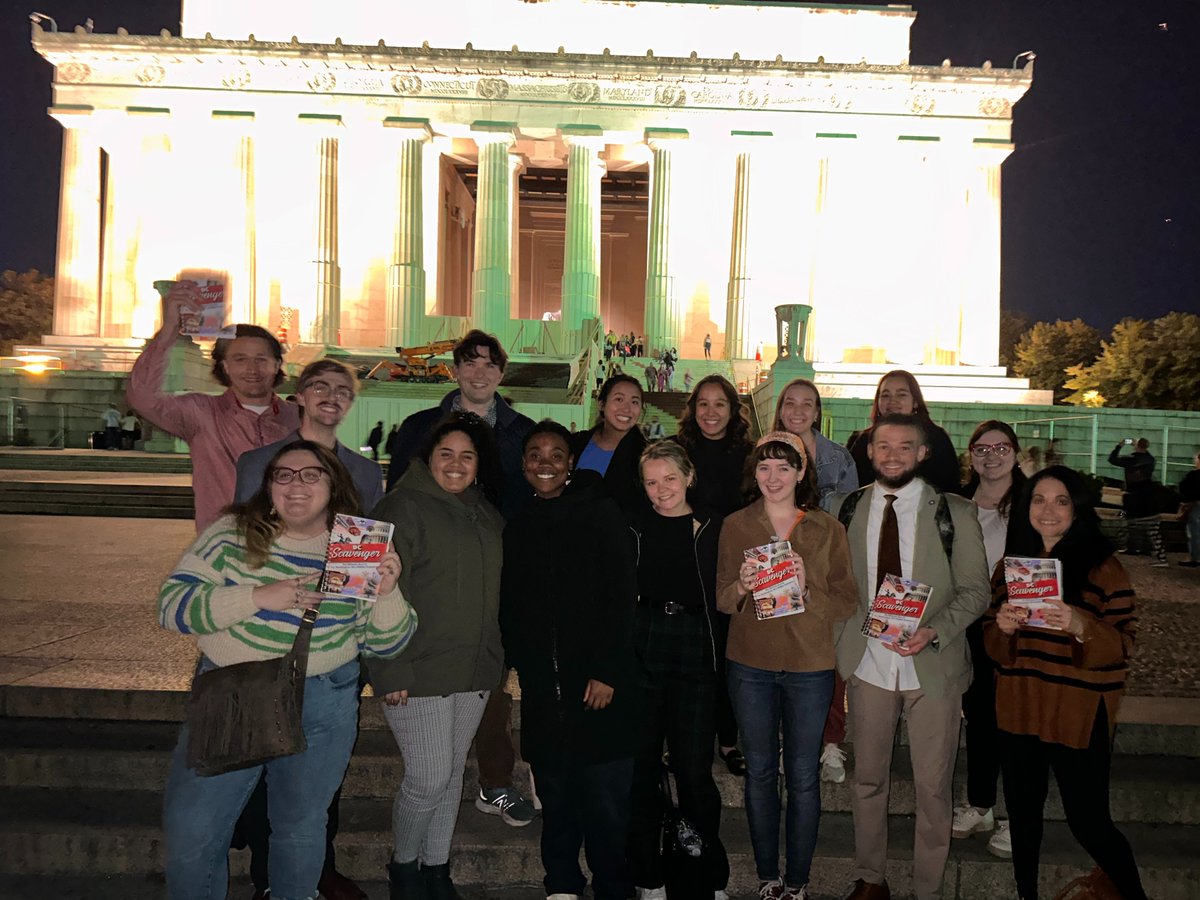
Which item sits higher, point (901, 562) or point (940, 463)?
point (940, 463)

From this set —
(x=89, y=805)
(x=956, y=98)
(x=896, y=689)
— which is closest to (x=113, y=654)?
(x=89, y=805)

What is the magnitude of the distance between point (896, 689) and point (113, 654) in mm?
5726

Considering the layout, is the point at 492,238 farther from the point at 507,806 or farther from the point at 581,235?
the point at 507,806

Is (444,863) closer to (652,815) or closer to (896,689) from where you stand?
(652,815)

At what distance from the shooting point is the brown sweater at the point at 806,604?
14.7ft

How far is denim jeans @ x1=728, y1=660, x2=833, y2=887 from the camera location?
177 inches

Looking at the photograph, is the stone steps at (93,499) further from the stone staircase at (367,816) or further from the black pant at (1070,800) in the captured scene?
the black pant at (1070,800)

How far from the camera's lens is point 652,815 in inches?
180

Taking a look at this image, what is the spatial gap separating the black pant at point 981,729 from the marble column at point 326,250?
32306 mm

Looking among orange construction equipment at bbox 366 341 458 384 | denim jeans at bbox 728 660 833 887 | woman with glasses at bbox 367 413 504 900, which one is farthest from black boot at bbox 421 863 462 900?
orange construction equipment at bbox 366 341 458 384

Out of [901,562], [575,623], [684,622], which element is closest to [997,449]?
[901,562]

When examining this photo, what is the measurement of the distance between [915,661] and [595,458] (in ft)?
7.88

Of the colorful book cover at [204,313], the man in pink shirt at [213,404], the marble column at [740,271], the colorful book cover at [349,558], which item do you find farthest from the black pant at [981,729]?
the marble column at [740,271]

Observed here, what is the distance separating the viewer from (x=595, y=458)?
19.1ft
